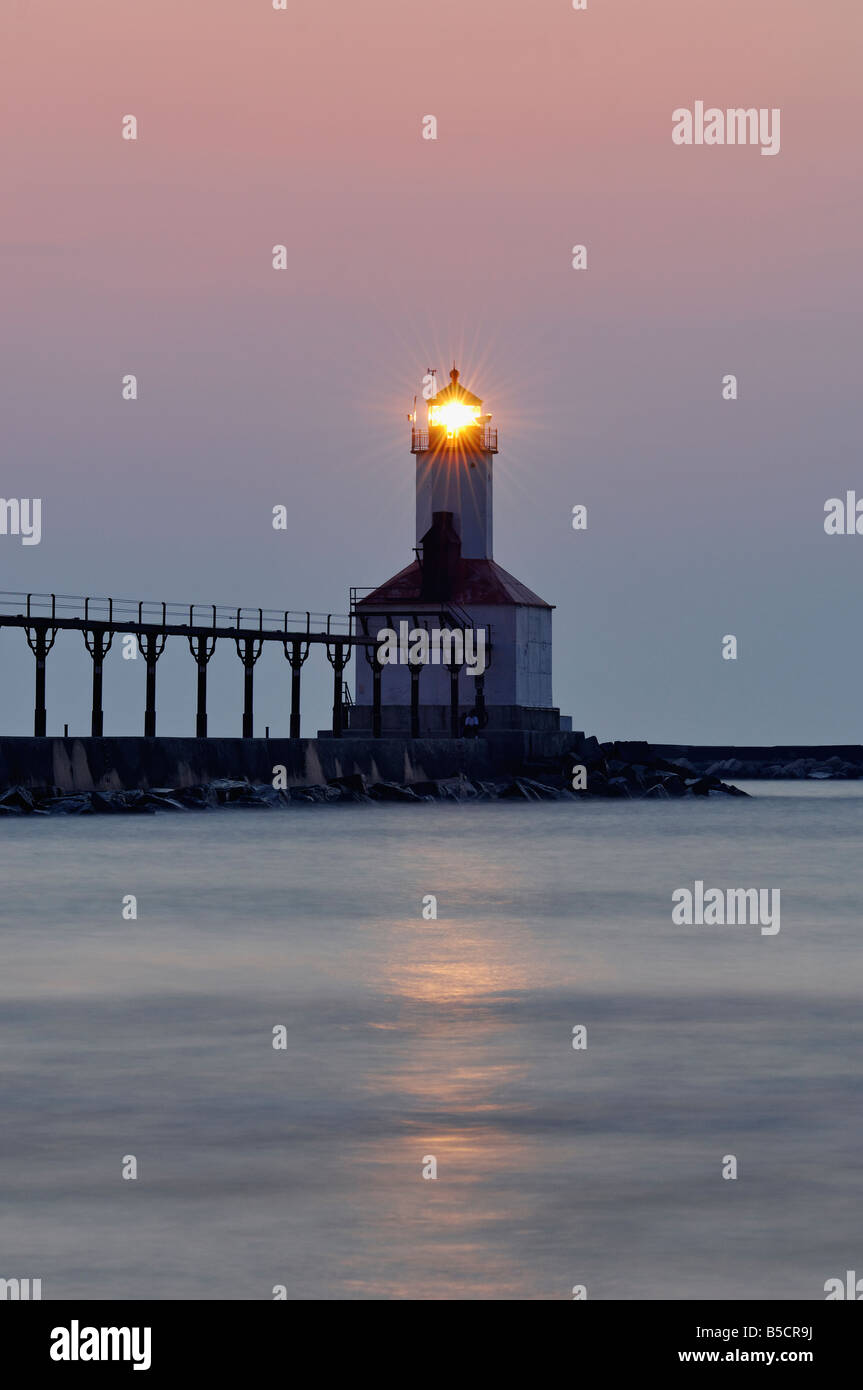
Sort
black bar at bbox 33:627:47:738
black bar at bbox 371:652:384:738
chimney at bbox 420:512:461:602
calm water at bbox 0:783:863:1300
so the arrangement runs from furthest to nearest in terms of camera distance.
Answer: chimney at bbox 420:512:461:602, black bar at bbox 371:652:384:738, black bar at bbox 33:627:47:738, calm water at bbox 0:783:863:1300

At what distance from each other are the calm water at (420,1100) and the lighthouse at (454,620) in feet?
119

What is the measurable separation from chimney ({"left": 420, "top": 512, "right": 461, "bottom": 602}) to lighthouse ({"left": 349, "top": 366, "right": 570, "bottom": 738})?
3cm

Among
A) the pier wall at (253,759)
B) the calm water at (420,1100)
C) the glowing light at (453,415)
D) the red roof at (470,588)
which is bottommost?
the calm water at (420,1100)

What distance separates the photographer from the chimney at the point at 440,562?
59.3 m

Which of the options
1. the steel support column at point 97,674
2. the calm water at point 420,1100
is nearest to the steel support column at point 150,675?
the steel support column at point 97,674

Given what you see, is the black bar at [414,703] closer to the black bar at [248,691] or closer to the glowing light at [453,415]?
the black bar at [248,691]

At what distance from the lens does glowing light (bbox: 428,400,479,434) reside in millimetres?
61125

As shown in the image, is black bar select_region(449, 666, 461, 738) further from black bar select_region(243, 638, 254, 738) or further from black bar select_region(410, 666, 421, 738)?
black bar select_region(243, 638, 254, 738)

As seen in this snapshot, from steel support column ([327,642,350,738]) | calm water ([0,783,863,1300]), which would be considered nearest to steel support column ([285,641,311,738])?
steel support column ([327,642,350,738])

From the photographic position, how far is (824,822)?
51.9 metres

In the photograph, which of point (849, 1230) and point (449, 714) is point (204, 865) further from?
point (449, 714)
